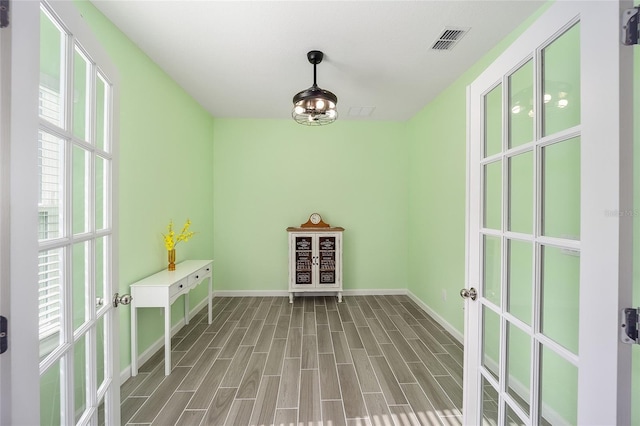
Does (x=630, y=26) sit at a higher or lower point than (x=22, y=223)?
higher

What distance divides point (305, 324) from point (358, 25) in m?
2.87

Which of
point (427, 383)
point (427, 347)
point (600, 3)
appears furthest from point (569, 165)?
point (427, 347)

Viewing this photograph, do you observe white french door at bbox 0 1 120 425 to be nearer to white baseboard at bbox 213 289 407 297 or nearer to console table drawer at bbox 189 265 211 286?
console table drawer at bbox 189 265 211 286

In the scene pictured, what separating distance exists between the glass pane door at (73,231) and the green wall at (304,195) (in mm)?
2884

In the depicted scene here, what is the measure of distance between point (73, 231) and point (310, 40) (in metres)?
1.97

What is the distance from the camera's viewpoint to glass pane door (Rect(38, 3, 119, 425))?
32.3 inches

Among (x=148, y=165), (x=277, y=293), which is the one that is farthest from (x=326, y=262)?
(x=148, y=165)

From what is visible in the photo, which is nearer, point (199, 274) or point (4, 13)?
point (4, 13)

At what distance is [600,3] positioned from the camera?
0.72 meters

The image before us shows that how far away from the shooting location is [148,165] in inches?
93.8

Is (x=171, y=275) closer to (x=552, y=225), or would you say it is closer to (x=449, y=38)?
(x=552, y=225)

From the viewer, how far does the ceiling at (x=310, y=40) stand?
5.84 feet

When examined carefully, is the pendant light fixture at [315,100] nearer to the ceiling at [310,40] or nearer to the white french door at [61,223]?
the ceiling at [310,40]

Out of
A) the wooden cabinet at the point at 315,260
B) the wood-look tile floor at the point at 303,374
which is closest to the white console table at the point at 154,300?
the wood-look tile floor at the point at 303,374
